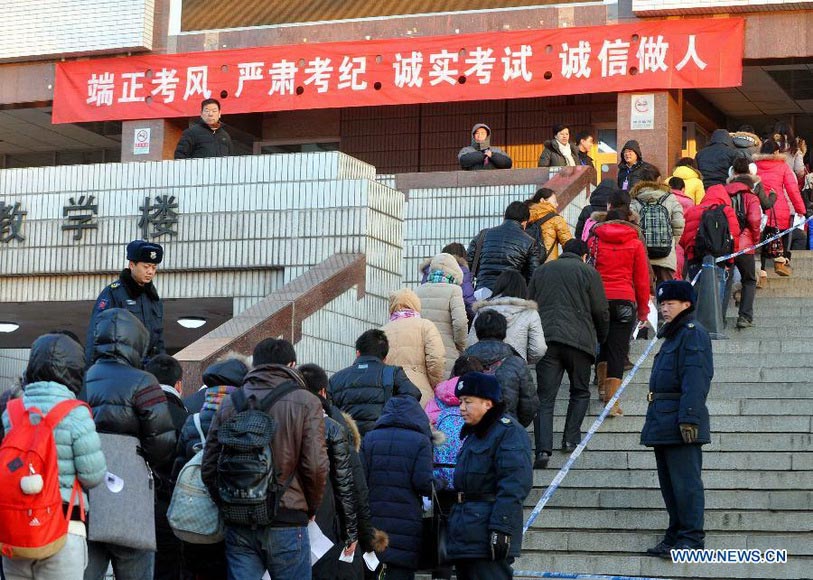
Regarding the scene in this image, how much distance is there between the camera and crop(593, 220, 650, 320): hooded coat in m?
12.2

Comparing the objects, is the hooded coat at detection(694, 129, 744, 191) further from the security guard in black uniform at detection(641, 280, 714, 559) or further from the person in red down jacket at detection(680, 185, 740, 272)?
the security guard in black uniform at detection(641, 280, 714, 559)

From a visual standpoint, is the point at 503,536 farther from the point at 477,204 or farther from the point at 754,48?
the point at 754,48

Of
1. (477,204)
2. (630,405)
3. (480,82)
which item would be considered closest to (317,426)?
(630,405)

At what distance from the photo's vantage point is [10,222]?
16188 mm

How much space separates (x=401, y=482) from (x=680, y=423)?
1.73 meters

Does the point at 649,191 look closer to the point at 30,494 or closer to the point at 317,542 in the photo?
the point at 317,542

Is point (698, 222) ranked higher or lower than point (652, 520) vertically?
higher

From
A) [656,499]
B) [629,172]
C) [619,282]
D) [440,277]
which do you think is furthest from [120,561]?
[629,172]

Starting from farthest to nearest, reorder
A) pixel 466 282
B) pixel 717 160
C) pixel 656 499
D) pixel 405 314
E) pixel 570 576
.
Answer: pixel 717 160, pixel 466 282, pixel 405 314, pixel 656 499, pixel 570 576

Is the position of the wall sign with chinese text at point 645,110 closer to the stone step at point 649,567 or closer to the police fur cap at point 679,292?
the police fur cap at point 679,292

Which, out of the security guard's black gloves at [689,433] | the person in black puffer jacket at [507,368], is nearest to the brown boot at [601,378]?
the person in black puffer jacket at [507,368]

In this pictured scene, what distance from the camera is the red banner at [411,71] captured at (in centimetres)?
1967

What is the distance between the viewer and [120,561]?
760cm

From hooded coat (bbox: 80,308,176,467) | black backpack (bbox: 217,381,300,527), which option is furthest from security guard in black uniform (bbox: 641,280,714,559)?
hooded coat (bbox: 80,308,176,467)
